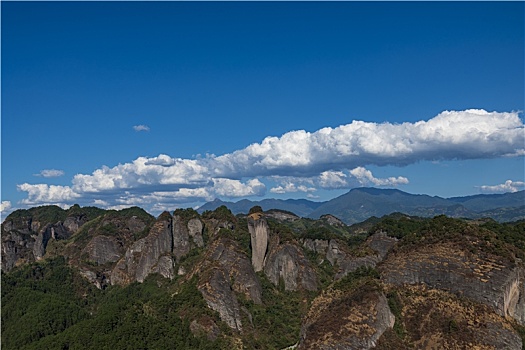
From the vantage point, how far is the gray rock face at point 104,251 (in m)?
128

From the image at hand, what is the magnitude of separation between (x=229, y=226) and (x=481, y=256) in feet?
220

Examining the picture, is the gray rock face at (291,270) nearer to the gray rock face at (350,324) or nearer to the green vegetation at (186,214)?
the green vegetation at (186,214)

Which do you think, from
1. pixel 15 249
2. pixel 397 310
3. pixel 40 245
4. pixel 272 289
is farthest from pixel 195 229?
pixel 15 249

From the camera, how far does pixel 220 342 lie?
209 ft

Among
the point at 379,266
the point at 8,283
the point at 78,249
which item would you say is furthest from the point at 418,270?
the point at 78,249

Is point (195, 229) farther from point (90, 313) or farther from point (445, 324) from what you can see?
point (445, 324)

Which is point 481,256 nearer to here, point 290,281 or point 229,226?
point 290,281

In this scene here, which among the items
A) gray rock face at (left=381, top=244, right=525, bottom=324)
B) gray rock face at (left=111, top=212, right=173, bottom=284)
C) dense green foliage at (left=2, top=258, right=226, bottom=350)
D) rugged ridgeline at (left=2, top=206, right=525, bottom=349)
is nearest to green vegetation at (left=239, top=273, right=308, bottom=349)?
rugged ridgeline at (left=2, top=206, right=525, bottom=349)

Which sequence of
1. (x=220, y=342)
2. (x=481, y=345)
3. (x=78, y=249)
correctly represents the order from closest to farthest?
(x=481, y=345), (x=220, y=342), (x=78, y=249)

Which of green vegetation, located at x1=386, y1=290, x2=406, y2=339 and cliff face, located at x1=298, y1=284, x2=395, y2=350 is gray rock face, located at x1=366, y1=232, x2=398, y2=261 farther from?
cliff face, located at x1=298, y1=284, x2=395, y2=350

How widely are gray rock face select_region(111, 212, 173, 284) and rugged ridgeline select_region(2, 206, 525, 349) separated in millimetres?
262

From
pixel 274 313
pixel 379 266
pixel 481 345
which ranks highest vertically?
pixel 379 266

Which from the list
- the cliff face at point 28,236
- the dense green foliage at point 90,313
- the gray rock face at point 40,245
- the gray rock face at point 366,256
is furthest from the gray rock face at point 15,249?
the gray rock face at point 366,256

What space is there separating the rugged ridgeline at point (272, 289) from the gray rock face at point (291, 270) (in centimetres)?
21
